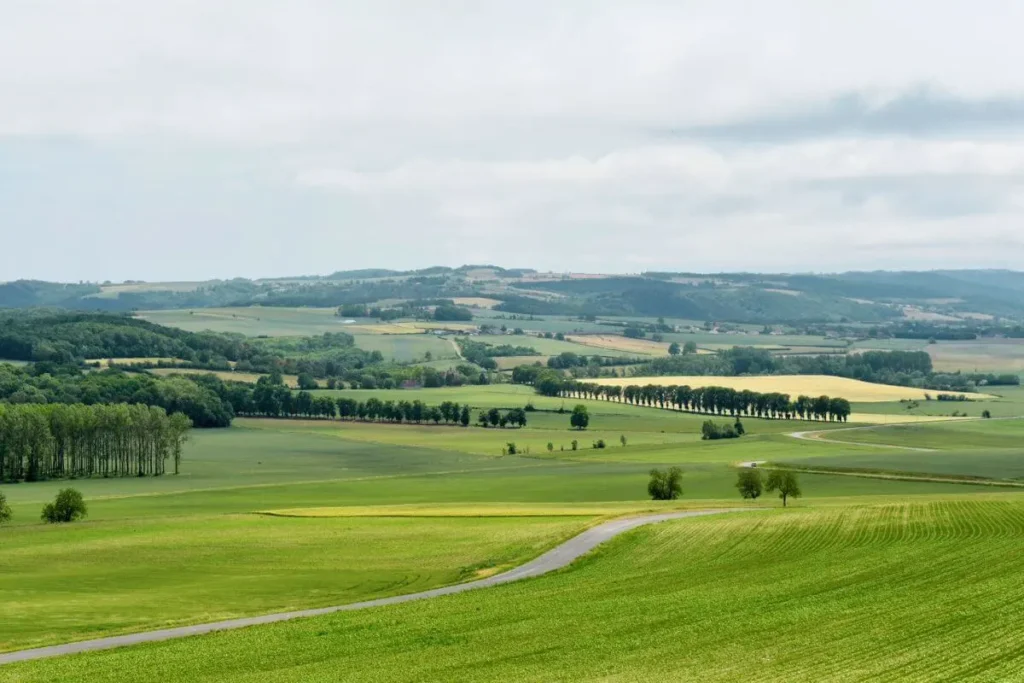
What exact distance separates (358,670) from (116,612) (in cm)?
1724

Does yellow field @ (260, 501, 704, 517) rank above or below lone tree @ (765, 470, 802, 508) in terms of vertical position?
below

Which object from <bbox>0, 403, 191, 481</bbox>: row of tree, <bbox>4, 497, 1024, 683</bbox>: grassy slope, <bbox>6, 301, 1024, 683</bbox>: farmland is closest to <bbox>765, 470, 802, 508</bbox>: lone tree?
<bbox>6, 301, 1024, 683</bbox>: farmland

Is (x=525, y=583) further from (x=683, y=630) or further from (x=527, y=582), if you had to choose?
(x=683, y=630)

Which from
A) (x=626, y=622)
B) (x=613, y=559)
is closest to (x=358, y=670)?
(x=626, y=622)

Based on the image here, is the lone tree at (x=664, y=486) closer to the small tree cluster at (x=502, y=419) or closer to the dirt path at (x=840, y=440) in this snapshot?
the dirt path at (x=840, y=440)

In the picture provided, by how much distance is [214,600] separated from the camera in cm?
5862

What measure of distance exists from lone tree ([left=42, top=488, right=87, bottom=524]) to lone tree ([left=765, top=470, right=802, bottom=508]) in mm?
49410

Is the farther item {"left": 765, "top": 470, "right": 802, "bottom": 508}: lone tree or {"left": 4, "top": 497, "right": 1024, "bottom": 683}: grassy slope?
{"left": 765, "top": 470, "right": 802, "bottom": 508}: lone tree

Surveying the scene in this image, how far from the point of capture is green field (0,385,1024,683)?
4306cm

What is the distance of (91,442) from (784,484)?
7394 centimetres

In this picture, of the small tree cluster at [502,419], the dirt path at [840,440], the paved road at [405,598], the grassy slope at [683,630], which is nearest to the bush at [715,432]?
the dirt path at [840,440]

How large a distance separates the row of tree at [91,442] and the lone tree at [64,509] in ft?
139

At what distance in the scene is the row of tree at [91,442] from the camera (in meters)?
132

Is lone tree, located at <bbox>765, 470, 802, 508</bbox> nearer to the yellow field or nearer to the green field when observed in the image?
the green field
